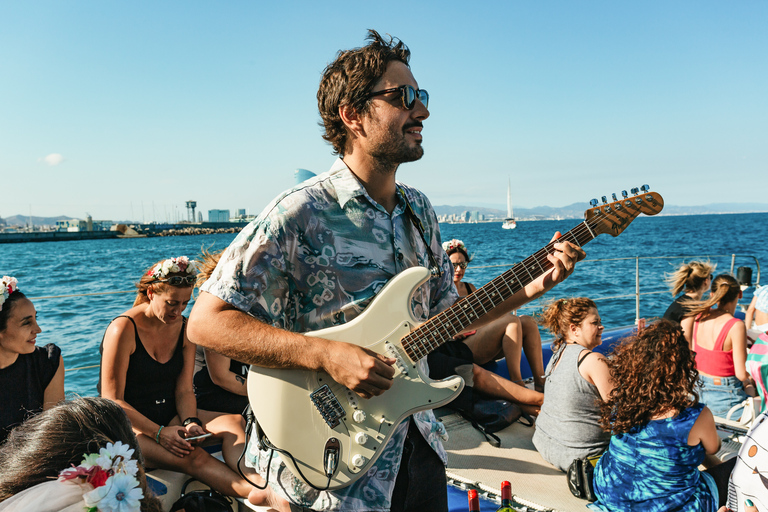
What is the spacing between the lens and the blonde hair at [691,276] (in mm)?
5090

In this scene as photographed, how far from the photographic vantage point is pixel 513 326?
14.2 ft

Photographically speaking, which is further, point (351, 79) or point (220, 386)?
point (220, 386)

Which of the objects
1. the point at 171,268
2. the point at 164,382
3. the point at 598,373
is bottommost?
the point at 164,382

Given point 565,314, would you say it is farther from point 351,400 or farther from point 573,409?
point 351,400

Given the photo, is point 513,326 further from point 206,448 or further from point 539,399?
point 206,448

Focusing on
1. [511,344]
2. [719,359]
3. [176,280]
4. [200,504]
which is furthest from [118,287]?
[719,359]

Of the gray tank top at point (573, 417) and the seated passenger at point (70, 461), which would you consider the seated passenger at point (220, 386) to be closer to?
the gray tank top at point (573, 417)

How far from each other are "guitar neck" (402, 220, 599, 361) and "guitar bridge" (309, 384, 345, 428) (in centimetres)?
25

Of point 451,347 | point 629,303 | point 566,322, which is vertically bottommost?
point 629,303

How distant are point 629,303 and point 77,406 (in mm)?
17625

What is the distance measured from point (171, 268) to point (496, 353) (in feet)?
8.64

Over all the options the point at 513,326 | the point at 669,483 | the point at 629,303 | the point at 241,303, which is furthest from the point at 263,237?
the point at 629,303

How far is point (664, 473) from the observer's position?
8.09ft

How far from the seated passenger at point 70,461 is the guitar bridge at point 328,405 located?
47cm
